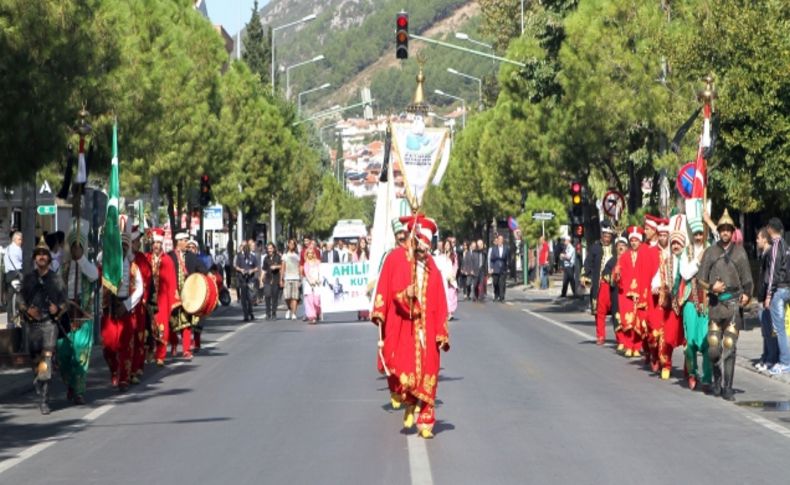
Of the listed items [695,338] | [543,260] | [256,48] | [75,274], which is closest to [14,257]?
[75,274]

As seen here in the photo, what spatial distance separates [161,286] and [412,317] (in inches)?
350

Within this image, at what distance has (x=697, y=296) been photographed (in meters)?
18.8

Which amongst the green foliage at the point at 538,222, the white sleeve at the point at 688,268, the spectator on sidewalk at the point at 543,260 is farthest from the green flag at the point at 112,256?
the green foliage at the point at 538,222

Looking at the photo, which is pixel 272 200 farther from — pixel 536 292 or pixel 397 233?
pixel 397 233

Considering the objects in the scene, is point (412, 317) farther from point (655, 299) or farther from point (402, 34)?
point (402, 34)

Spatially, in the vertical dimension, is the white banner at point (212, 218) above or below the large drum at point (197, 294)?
above

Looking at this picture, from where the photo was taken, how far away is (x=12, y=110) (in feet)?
70.9

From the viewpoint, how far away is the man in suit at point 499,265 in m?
48.4

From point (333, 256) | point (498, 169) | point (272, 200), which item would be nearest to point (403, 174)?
point (333, 256)

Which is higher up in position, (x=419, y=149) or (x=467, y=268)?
(x=419, y=149)

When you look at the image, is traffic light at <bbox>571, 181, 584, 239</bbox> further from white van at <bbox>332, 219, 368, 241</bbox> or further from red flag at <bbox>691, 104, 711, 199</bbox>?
white van at <bbox>332, 219, 368, 241</bbox>

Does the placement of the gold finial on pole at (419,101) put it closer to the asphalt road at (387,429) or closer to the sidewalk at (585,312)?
the asphalt road at (387,429)

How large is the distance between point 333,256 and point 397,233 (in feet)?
105

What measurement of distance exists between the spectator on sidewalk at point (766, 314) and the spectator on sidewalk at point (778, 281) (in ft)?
0.36
